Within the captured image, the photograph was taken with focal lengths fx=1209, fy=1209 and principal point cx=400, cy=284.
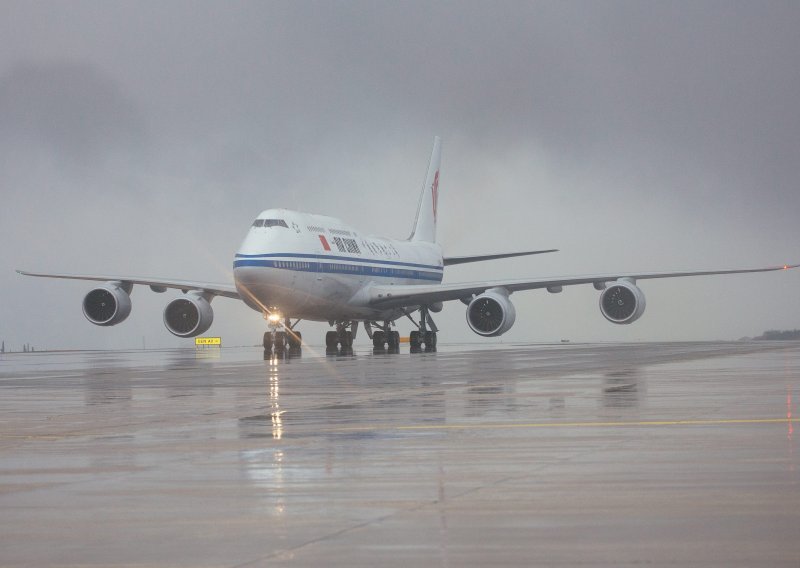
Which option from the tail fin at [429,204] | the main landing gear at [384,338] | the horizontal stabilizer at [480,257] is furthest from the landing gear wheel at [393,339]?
the tail fin at [429,204]

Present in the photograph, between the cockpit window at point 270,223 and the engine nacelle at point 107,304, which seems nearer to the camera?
the cockpit window at point 270,223

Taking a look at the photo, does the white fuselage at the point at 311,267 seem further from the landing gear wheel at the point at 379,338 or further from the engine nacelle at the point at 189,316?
the engine nacelle at the point at 189,316

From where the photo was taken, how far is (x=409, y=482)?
7.69 m

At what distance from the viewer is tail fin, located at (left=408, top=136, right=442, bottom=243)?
6369cm

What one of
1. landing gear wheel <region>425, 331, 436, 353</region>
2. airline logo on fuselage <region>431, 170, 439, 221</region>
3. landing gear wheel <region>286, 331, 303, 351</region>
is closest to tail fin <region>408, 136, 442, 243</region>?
airline logo on fuselage <region>431, 170, 439, 221</region>

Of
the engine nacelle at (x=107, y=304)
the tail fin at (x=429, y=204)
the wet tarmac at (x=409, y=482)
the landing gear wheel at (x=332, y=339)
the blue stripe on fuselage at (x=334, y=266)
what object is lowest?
the wet tarmac at (x=409, y=482)

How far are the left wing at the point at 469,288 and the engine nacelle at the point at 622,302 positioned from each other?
1.67 ft

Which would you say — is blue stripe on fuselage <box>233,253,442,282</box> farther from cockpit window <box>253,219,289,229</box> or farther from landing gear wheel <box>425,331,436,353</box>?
landing gear wheel <box>425,331,436,353</box>

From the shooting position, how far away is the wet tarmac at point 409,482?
5477 mm

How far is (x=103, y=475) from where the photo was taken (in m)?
8.41

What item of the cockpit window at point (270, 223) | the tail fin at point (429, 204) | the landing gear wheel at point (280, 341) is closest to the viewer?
the cockpit window at point (270, 223)

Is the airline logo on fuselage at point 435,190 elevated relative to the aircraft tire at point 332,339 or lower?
elevated

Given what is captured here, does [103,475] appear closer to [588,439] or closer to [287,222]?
[588,439]

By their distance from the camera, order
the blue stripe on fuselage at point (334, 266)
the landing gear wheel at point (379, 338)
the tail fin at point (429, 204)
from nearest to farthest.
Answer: the blue stripe on fuselage at point (334, 266)
the landing gear wheel at point (379, 338)
the tail fin at point (429, 204)
